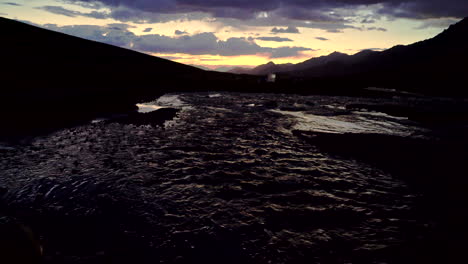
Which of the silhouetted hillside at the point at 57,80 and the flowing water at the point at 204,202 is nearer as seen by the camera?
the flowing water at the point at 204,202

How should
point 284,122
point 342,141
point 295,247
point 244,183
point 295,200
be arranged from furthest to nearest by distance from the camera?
1. point 284,122
2. point 342,141
3. point 244,183
4. point 295,200
5. point 295,247

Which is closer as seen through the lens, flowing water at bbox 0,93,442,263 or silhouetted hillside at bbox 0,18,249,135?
flowing water at bbox 0,93,442,263

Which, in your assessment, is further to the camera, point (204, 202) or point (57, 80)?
point (57, 80)

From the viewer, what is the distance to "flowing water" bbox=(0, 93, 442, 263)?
9148mm

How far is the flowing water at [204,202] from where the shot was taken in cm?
915

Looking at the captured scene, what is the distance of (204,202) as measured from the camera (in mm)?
12305

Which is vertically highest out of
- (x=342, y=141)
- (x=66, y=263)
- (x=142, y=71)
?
(x=142, y=71)

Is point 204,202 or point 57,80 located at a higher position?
point 57,80

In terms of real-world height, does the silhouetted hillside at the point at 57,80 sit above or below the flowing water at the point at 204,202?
above

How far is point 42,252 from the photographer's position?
8.42 m

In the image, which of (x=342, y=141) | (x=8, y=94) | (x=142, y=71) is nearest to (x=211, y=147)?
(x=342, y=141)

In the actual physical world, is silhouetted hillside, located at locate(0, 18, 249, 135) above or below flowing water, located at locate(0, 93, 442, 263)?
above

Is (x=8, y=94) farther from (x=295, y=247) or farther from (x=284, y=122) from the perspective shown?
(x=295, y=247)

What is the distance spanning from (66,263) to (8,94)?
4044cm
